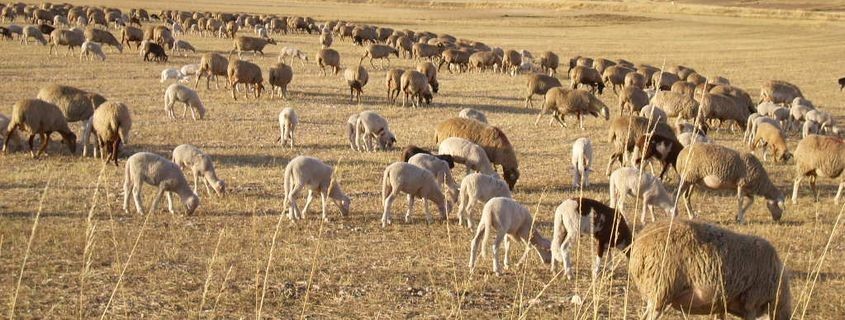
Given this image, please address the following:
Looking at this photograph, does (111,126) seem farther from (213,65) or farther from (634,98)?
(634,98)

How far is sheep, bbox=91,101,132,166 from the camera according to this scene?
579 inches

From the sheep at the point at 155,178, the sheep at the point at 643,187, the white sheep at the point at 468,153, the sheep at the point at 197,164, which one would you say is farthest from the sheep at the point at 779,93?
the sheep at the point at 155,178

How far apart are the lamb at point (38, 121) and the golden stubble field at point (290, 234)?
0.43 metres

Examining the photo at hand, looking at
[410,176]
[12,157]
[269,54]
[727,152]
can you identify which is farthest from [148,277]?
[269,54]

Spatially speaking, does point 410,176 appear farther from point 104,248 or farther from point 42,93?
point 42,93

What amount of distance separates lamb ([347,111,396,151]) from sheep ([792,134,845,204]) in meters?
8.71

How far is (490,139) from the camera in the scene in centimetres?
1488

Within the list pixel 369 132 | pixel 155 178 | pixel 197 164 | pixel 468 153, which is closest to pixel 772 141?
pixel 468 153

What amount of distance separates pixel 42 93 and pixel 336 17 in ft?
231

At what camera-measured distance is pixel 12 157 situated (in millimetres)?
15062

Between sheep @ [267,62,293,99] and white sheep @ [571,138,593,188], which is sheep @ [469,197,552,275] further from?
sheep @ [267,62,293,99]

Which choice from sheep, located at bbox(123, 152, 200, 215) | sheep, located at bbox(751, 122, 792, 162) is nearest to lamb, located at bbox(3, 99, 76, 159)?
sheep, located at bbox(123, 152, 200, 215)

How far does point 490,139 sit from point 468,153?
1066 mm

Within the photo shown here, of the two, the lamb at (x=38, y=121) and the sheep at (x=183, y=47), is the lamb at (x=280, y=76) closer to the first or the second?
the lamb at (x=38, y=121)
